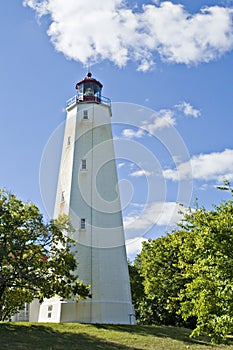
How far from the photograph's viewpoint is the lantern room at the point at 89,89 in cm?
3219

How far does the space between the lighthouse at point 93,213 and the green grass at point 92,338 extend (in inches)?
77.3

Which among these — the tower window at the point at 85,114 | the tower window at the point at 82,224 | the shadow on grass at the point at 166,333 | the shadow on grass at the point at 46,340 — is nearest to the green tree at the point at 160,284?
the shadow on grass at the point at 166,333

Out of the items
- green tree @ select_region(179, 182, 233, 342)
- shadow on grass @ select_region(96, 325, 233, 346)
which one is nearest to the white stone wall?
shadow on grass @ select_region(96, 325, 233, 346)

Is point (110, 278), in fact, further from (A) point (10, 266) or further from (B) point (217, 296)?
(B) point (217, 296)

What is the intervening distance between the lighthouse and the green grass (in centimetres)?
196

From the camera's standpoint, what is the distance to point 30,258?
74.0 ft

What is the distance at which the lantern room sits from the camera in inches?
1267

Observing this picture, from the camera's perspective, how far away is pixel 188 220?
15.6 meters

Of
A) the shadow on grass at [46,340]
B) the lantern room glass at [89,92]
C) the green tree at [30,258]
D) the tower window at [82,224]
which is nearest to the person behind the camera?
the shadow on grass at [46,340]

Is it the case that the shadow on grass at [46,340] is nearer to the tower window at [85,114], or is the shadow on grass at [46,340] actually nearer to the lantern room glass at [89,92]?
the tower window at [85,114]

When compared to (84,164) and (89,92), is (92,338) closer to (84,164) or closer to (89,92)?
(84,164)

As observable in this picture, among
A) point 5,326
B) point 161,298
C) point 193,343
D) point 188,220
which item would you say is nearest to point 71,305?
point 5,326

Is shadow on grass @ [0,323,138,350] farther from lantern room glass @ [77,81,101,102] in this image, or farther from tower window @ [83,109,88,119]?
lantern room glass @ [77,81,101,102]

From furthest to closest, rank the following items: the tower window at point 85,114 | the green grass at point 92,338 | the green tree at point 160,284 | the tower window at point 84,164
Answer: the green tree at point 160,284 < the tower window at point 85,114 < the tower window at point 84,164 < the green grass at point 92,338
